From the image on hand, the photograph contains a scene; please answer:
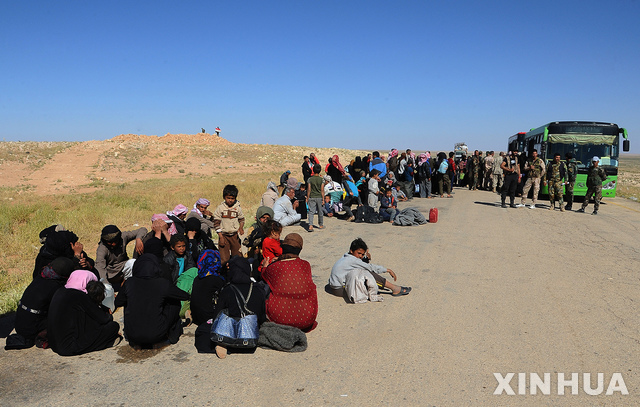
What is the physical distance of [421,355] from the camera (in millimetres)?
4852

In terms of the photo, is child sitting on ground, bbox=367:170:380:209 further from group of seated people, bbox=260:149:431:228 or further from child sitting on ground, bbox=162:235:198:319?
child sitting on ground, bbox=162:235:198:319

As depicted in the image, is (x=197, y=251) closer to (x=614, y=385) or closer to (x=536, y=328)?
(x=536, y=328)

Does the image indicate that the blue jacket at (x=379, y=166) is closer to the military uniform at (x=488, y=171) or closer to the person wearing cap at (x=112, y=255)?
the military uniform at (x=488, y=171)

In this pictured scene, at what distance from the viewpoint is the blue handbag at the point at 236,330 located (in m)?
4.84

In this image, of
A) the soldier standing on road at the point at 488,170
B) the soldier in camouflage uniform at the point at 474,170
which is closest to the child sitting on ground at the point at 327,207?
the soldier standing on road at the point at 488,170

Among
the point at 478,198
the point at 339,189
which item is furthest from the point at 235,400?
the point at 478,198

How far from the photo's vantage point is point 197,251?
7074 mm

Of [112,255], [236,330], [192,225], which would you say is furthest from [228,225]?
[236,330]

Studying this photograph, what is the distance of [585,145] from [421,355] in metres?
16.5

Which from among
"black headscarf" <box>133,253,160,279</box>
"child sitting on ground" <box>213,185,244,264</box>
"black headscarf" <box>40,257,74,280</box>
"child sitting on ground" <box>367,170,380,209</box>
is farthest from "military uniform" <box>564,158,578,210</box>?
"black headscarf" <box>40,257,74,280</box>

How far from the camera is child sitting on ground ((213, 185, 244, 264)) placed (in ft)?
27.4

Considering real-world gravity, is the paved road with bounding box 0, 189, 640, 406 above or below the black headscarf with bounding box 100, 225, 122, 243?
below
